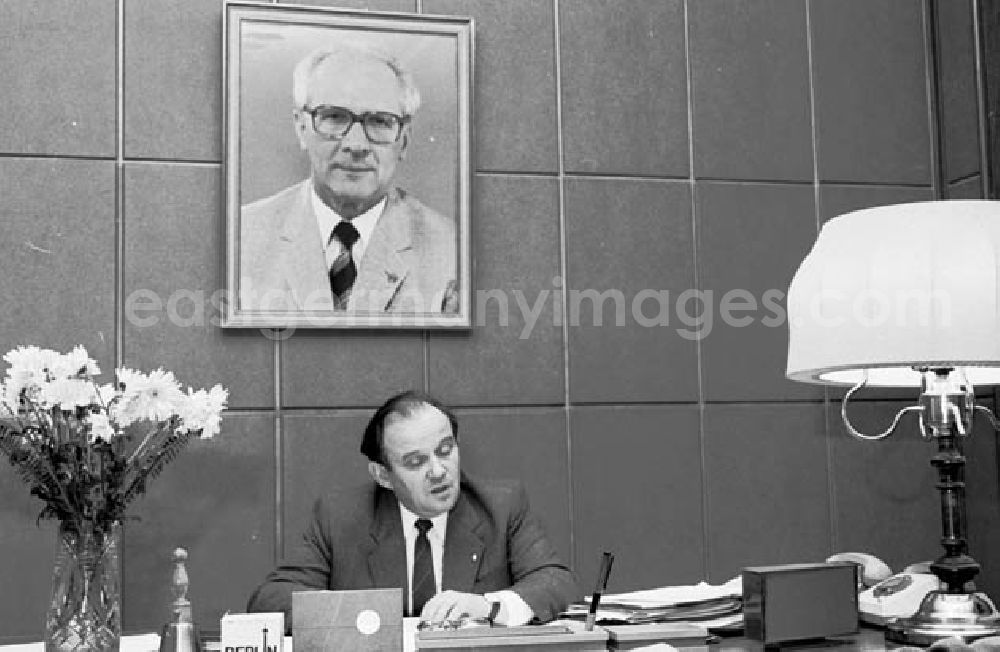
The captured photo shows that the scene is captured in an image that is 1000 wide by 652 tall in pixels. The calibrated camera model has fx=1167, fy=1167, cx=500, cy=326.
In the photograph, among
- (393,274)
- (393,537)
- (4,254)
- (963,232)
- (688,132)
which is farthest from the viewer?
(688,132)

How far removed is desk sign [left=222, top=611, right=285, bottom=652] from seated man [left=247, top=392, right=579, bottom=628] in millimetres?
899

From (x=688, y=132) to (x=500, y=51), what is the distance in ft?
2.11

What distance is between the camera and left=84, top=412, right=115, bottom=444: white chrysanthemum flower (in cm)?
212

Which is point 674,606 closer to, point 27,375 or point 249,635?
point 249,635

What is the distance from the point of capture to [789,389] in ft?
12.0

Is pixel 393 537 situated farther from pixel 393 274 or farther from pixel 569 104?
pixel 569 104

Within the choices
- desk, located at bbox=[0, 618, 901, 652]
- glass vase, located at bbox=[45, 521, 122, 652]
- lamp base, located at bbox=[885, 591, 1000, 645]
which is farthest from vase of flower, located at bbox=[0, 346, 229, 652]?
lamp base, located at bbox=[885, 591, 1000, 645]

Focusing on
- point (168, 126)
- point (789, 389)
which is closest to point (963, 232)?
point (789, 389)

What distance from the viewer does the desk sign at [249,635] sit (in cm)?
177

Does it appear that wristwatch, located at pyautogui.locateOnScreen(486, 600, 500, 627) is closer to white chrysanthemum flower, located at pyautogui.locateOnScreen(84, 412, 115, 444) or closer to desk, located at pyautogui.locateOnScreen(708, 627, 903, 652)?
desk, located at pyautogui.locateOnScreen(708, 627, 903, 652)

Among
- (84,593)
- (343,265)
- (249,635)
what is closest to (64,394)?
(84,593)

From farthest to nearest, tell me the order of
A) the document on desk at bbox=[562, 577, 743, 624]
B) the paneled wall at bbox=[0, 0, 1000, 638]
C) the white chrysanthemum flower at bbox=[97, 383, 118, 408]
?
the paneled wall at bbox=[0, 0, 1000, 638] < the white chrysanthemum flower at bbox=[97, 383, 118, 408] < the document on desk at bbox=[562, 577, 743, 624]

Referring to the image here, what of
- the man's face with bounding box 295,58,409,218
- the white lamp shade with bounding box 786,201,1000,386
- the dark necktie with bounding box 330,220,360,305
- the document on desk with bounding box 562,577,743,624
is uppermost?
the man's face with bounding box 295,58,409,218

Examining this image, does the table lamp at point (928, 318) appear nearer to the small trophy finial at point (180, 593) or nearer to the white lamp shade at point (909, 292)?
the white lamp shade at point (909, 292)
